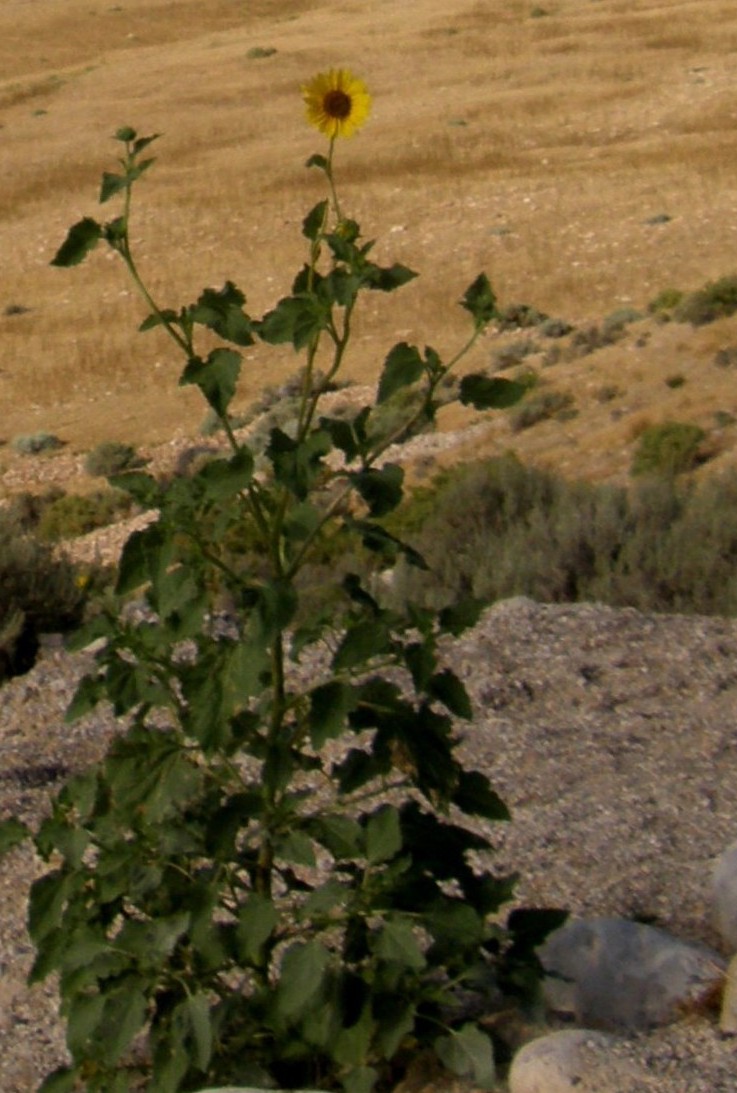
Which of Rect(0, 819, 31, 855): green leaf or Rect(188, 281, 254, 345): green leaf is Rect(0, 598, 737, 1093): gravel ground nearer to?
Rect(0, 819, 31, 855): green leaf

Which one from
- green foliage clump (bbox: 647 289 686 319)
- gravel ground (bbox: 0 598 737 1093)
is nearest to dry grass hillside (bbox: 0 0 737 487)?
green foliage clump (bbox: 647 289 686 319)

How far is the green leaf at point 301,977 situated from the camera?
124 inches

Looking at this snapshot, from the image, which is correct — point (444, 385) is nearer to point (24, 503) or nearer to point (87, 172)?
point (24, 503)

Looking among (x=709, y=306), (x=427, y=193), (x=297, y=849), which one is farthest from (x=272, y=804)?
(x=427, y=193)

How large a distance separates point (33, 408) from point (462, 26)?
31230mm

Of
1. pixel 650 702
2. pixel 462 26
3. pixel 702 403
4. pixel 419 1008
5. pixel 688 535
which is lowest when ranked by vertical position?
pixel 462 26

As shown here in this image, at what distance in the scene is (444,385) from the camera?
18453 millimetres

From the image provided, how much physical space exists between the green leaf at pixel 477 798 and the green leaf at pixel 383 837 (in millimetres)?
202

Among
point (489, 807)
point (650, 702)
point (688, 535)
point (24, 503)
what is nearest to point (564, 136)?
point (24, 503)

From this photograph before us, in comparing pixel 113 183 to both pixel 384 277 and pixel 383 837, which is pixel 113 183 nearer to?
pixel 384 277

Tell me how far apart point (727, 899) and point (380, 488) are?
3.91 ft

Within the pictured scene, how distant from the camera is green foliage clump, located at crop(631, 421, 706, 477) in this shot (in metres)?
12.3

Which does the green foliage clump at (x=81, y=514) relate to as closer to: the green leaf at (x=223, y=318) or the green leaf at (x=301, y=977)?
the green leaf at (x=223, y=318)

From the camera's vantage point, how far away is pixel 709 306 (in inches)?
618
